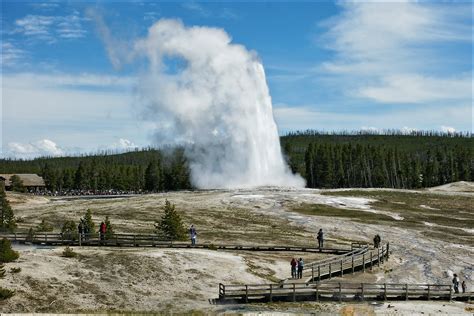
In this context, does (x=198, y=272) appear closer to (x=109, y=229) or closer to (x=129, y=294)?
(x=129, y=294)

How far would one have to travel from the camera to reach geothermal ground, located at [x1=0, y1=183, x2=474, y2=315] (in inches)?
1288

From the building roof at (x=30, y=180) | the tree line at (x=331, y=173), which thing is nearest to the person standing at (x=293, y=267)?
the tree line at (x=331, y=173)

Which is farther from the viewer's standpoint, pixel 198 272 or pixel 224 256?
pixel 224 256

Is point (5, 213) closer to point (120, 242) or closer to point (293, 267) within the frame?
point (120, 242)

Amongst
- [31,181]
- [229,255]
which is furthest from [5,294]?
[31,181]

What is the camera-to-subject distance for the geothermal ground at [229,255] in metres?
32.7

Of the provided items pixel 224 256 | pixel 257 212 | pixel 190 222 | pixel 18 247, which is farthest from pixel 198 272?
pixel 257 212

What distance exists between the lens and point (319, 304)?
108 ft

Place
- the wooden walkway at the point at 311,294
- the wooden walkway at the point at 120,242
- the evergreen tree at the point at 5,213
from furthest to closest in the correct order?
the evergreen tree at the point at 5,213 → the wooden walkway at the point at 120,242 → the wooden walkway at the point at 311,294

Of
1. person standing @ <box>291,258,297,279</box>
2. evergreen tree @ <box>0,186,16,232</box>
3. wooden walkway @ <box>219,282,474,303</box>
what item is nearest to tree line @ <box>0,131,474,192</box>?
evergreen tree @ <box>0,186,16,232</box>

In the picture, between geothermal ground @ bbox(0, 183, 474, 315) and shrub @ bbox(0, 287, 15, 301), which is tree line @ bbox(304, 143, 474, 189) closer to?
geothermal ground @ bbox(0, 183, 474, 315)

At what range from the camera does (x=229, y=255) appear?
46562mm

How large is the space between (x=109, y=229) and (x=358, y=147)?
12807cm

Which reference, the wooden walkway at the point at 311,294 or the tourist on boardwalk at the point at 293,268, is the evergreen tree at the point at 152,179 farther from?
the wooden walkway at the point at 311,294
